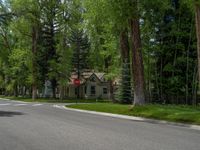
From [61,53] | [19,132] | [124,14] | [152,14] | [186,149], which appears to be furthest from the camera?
[61,53]

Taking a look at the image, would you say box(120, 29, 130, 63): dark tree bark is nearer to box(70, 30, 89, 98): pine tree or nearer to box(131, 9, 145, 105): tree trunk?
box(131, 9, 145, 105): tree trunk

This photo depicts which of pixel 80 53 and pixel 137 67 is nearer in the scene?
pixel 137 67

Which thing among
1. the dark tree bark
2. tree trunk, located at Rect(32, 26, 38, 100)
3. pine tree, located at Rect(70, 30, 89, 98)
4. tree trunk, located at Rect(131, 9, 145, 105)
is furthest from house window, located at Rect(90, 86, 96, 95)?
tree trunk, located at Rect(131, 9, 145, 105)

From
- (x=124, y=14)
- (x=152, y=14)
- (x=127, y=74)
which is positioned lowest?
(x=127, y=74)

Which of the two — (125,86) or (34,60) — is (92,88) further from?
(125,86)

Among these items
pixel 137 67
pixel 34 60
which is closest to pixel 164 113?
pixel 137 67

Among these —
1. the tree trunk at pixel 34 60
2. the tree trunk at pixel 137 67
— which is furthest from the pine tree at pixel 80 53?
the tree trunk at pixel 137 67

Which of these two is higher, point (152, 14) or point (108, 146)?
point (152, 14)

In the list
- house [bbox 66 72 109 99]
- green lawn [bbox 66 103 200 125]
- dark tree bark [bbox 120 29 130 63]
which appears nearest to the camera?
green lawn [bbox 66 103 200 125]

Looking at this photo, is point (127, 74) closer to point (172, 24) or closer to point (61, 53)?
point (172, 24)

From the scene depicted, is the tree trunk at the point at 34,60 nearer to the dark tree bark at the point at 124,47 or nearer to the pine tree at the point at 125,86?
the dark tree bark at the point at 124,47

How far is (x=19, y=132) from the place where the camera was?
16.0 meters

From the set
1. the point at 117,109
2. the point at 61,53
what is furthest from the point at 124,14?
the point at 61,53

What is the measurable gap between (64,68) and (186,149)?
168 ft
